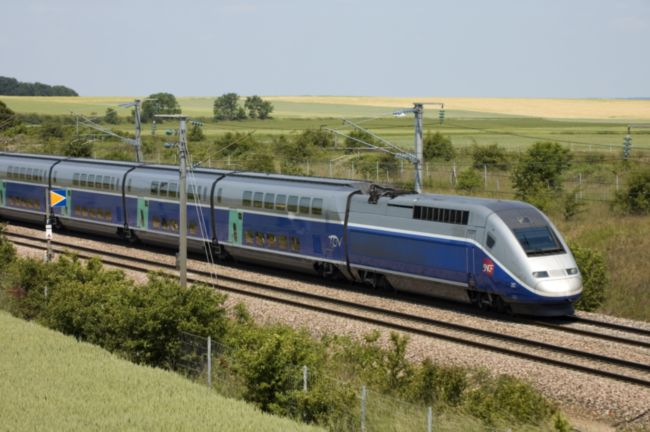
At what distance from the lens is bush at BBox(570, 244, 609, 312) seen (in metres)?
33.5

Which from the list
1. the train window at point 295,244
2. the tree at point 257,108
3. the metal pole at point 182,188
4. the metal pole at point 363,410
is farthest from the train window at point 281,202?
the tree at point 257,108

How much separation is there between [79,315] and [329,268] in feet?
35.7

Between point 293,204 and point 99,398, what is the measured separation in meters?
16.8

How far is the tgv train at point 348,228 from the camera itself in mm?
29094

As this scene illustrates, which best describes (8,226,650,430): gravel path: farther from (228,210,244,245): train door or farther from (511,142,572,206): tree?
(511,142,572,206): tree

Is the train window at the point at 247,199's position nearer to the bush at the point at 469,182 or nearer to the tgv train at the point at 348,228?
the tgv train at the point at 348,228

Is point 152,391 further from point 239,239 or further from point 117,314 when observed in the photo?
point 239,239

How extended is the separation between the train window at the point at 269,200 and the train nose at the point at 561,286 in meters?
12.4

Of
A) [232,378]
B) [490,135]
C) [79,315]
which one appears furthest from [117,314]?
[490,135]

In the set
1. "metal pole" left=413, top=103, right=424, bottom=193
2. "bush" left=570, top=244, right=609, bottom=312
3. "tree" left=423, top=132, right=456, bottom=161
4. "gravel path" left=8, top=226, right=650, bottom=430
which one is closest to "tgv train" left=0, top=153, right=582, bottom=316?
"gravel path" left=8, top=226, right=650, bottom=430

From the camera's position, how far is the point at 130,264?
136 ft

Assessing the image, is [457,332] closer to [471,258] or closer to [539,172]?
[471,258]

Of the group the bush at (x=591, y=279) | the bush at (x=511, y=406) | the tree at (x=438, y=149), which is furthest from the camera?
the tree at (x=438, y=149)

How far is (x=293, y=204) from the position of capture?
36.6 metres
